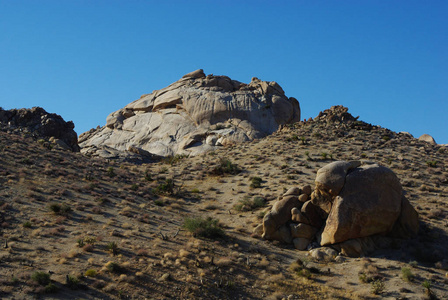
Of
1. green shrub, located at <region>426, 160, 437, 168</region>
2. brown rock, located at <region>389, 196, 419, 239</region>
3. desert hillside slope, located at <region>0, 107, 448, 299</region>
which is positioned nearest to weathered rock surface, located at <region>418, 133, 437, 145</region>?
desert hillside slope, located at <region>0, 107, 448, 299</region>

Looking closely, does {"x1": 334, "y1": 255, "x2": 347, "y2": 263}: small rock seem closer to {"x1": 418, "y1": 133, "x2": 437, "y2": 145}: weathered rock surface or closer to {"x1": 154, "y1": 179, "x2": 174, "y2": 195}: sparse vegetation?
{"x1": 154, "y1": 179, "x2": 174, "y2": 195}: sparse vegetation

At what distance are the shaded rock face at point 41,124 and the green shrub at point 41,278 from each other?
35210mm

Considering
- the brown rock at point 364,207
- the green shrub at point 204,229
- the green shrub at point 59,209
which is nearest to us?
the brown rock at point 364,207

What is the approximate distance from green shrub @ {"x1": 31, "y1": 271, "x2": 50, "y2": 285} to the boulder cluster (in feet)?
45.2

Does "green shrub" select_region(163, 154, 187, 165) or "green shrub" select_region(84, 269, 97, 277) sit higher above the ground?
"green shrub" select_region(163, 154, 187, 165)

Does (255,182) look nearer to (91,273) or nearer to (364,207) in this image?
(364,207)

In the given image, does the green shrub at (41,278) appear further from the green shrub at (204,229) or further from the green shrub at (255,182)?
the green shrub at (255,182)

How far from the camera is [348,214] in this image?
75.7 ft

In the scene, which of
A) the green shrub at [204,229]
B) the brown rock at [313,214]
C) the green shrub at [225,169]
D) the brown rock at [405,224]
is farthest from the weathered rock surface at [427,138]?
the green shrub at [204,229]

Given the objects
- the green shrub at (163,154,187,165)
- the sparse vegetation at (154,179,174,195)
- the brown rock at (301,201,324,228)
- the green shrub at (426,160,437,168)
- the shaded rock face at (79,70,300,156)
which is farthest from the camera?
the shaded rock face at (79,70,300,156)

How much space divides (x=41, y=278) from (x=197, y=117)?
48.4m

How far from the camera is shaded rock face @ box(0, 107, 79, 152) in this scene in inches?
2026

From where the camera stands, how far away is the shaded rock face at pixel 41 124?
169ft

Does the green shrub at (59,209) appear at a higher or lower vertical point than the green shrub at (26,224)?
higher
